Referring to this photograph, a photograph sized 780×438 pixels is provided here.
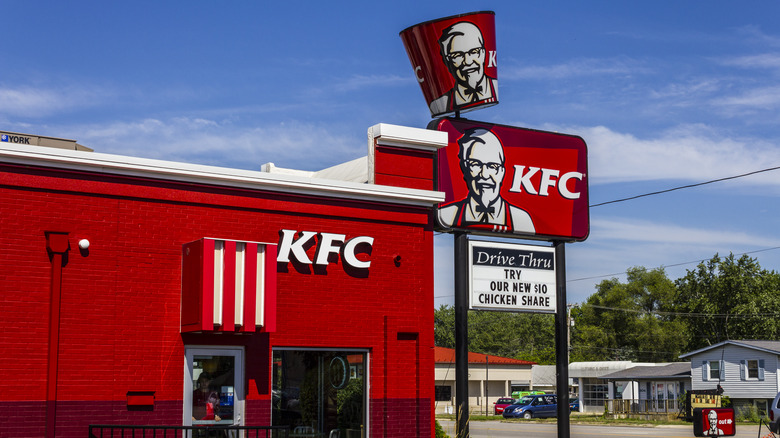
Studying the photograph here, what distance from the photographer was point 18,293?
14.0m

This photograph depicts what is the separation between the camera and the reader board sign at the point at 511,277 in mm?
20250

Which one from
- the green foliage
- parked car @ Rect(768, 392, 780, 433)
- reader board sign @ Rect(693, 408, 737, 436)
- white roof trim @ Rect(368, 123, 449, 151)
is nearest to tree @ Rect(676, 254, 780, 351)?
the green foliage

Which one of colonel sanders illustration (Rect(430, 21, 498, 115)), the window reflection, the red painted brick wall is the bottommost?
the window reflection

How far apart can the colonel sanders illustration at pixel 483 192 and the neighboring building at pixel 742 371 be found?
44.0 metres

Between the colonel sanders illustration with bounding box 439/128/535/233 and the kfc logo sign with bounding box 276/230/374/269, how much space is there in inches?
118

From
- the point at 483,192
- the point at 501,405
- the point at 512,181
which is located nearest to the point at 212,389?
the point at 483,192

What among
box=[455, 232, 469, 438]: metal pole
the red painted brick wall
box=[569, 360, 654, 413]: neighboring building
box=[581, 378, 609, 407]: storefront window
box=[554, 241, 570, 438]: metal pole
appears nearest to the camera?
the red painted brick wall

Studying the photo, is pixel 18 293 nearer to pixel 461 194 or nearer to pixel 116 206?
pixel 116 206

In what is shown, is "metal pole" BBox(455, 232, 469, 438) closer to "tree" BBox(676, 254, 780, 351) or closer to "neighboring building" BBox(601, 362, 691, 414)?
"neighboring building" BBox(601, 362, 691, 414)

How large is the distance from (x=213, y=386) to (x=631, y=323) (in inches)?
4032

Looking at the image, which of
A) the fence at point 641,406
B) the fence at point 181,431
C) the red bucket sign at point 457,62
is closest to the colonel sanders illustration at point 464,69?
the red bucket sign at point 457,62

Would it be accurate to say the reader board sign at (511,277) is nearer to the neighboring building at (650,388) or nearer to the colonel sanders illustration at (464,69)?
the colonel sanders illustration at (464,69)

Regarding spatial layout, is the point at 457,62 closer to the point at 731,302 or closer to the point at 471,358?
the point at 471,358

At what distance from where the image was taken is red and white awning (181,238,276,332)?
48.4 ft
